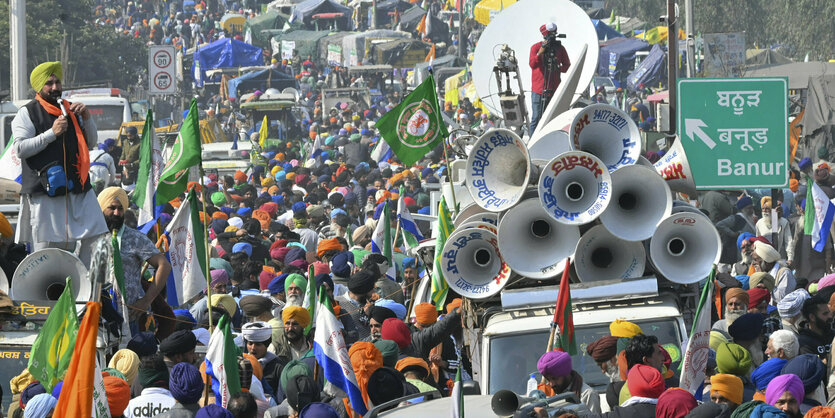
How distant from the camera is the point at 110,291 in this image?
408 inches

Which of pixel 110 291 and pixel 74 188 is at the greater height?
pixel 74 188

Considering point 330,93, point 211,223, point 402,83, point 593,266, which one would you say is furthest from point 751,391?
point 402,83

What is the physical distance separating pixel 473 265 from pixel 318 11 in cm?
6007

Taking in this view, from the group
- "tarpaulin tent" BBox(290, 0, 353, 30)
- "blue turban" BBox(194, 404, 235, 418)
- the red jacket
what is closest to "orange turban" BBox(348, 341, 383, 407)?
"blue turban" BBox(194, 404, 235, 418)

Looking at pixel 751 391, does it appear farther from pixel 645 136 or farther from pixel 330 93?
pixel 330 93

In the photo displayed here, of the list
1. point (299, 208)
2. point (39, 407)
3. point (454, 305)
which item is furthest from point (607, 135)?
point (299, 208)

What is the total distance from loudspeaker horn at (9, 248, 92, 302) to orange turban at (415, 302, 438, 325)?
2812 millimetres

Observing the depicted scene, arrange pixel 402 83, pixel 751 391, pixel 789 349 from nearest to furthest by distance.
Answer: pixel 751 391
pixel 789 349
pixel 402 83

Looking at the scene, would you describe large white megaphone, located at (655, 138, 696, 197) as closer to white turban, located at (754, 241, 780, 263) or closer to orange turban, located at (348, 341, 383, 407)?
orange turban, located at (348, 341, 383, 407)

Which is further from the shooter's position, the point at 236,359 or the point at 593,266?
the point at 593,266

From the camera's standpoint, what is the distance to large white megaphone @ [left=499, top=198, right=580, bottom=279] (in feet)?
34.4

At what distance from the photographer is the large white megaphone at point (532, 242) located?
34.4 feet

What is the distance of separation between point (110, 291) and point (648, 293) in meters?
3.66

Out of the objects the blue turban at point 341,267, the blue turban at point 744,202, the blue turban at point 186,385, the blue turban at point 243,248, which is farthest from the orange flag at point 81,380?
the blue turban at point 744,202
